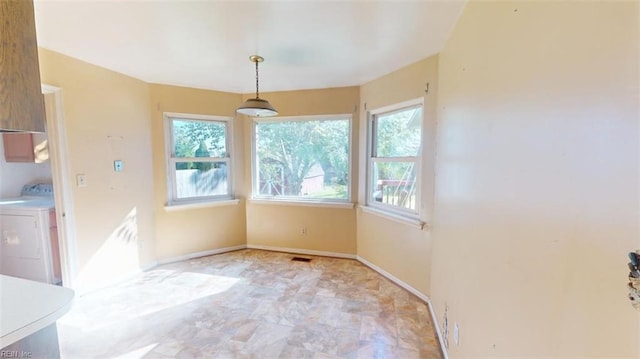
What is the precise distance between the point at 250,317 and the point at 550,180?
2.28 m

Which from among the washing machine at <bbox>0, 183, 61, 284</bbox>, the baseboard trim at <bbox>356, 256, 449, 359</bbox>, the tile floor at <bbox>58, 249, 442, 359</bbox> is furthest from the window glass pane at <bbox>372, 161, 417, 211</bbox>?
the washing machine at <bbox>0, 183, 61, 284</bbox>

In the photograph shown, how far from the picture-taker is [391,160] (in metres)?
2.92

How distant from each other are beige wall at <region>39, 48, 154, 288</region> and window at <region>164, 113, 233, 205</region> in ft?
0.90

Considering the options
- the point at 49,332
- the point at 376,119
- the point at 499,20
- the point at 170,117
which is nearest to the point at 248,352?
the point at 49,332

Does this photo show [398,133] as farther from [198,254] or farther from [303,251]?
[198,254]

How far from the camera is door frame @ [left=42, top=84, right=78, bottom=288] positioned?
2322 millimetres

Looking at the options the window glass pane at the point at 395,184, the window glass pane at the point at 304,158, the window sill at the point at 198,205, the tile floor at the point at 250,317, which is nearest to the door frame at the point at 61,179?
the tile floor at the point at 250,317

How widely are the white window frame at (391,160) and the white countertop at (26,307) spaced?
97.6 inches

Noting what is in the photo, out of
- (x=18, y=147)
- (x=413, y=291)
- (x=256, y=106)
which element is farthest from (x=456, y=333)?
(x=18, y=147)

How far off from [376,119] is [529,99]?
7.73 ft

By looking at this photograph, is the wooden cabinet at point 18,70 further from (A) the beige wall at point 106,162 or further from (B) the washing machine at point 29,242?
(B) the washing machine at point 29,242

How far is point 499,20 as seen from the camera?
43.4 inches

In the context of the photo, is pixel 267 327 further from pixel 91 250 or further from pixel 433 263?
pixel 91 250

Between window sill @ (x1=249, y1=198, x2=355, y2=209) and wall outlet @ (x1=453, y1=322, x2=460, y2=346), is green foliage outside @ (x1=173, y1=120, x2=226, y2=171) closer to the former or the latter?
window sill @ (x1=249, y1=198, x2=355, y2=209)
